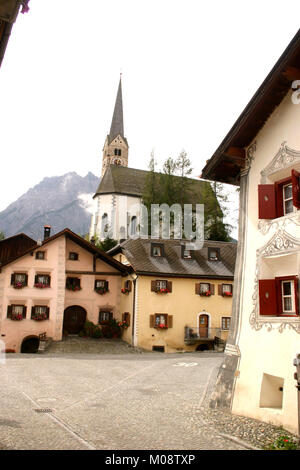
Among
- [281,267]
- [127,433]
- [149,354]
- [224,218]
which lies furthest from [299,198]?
[224,218]

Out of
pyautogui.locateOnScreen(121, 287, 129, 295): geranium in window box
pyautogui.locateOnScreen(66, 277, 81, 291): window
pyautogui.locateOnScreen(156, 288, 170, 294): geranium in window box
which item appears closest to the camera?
pyautogui.locateOnScreen(156, 288, 170, 294): geranium in window box

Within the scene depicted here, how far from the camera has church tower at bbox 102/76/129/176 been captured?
8300cm

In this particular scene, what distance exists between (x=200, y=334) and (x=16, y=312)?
1307cm

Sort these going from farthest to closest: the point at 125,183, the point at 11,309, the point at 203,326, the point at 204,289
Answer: the point at 125,183
the point at 204,289
the point at 203,326
the point at 11,309

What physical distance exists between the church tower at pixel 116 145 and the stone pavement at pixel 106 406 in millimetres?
64646

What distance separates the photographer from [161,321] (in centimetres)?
3002

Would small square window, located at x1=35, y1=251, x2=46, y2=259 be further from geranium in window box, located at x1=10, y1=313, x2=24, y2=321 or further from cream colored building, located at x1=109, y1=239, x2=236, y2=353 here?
cream colored building, located at x1=109, y1=239, x2=236, y2=353

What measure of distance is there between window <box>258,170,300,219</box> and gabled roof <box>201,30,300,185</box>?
5.81 ft

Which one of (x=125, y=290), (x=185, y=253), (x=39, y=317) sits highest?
(x=185, y=253)

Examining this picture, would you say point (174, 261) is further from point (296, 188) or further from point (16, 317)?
point (296, 188)

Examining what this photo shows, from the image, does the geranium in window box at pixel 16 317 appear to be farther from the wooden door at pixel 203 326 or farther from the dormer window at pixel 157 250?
the wooden door at pixel 203 326

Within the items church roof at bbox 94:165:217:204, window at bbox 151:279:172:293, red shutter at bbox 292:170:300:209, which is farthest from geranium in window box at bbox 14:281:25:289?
church roof at bbox 94:165:217:204

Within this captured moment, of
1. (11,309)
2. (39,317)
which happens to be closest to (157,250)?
(39,317)

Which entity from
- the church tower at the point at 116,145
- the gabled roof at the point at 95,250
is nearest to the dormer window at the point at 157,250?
the gabled roof at the point at 95,250
